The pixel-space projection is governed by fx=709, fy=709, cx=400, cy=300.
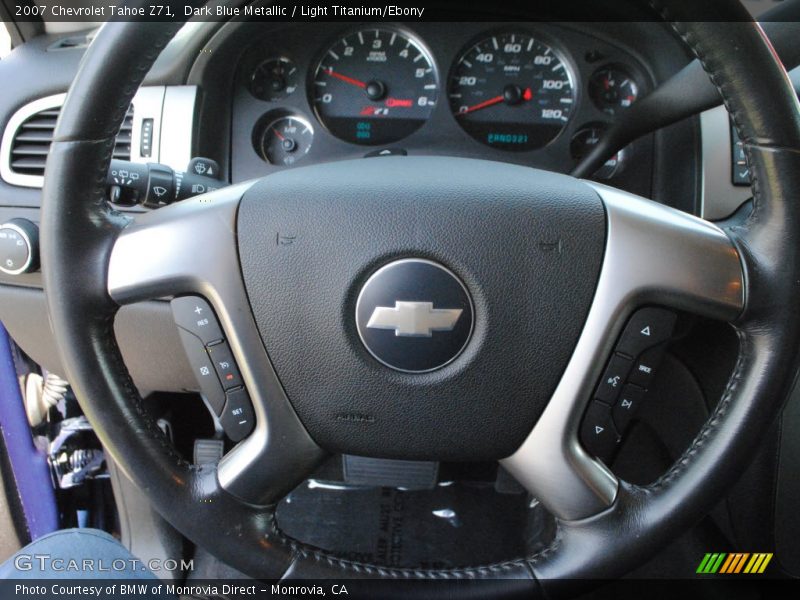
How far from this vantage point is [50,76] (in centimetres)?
139

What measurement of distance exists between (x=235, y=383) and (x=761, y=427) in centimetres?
59

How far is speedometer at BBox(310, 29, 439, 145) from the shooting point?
1.47 meters

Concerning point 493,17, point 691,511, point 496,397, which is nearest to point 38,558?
point 496,397

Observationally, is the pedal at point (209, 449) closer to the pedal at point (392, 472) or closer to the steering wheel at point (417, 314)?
the pedal at point (392, 472)

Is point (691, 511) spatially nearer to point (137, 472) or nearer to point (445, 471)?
point (137, 472)

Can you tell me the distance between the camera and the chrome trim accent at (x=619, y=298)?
770 mm

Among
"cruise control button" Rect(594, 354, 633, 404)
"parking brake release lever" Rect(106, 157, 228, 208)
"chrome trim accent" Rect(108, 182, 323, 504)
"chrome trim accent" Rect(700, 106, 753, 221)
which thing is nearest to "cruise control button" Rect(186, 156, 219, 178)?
"parking brake release lever" Rect(106, 157, 228, 208)

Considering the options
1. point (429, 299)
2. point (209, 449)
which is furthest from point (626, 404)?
point (209, 449)

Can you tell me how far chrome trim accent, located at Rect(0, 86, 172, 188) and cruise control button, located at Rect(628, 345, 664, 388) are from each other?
90 centimetres

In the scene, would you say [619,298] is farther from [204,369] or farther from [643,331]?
[204,369]

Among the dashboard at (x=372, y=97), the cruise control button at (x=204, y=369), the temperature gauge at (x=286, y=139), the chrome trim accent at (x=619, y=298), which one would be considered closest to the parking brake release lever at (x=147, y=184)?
the cruise control button at (x=204, y=369)

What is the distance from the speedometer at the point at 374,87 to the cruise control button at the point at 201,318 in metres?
0.77

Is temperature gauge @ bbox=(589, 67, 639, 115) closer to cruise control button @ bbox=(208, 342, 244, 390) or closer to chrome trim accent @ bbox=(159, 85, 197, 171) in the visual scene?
chrome trim accent @ bbox=(159, 85, 197, 171)

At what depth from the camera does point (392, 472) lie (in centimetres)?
149
